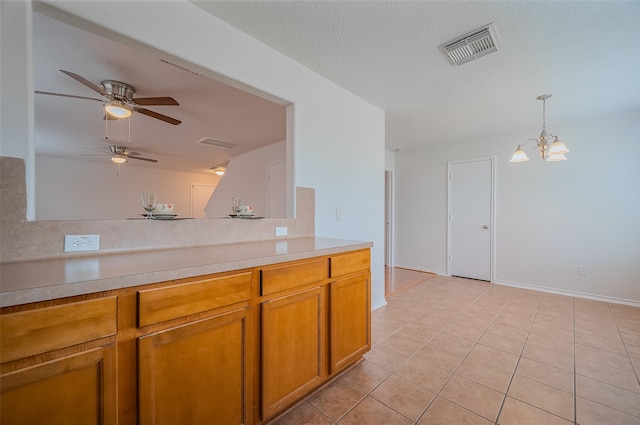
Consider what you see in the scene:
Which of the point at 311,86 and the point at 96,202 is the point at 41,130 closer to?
the point at 96,202

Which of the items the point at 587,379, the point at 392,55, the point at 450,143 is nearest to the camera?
the point at 587,379

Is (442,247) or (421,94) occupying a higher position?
(421,94)

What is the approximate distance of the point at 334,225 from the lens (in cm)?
255

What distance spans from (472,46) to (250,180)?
13.3 feet

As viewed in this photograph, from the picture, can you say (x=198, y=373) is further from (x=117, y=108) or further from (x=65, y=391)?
(x=117, y=108)

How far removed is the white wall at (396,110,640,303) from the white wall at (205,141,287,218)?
125 inches

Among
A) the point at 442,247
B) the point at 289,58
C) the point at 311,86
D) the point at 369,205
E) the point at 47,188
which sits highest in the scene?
the point at 289,58

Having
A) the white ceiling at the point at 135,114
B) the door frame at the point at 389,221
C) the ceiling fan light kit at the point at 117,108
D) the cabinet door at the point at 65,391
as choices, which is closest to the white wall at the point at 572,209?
the door frame at the point at 389,221

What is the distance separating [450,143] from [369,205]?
8.47 ft

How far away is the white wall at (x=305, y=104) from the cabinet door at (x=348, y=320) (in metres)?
0.76

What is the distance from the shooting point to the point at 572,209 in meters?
3.46

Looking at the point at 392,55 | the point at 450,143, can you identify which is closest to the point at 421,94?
the point at 392,55

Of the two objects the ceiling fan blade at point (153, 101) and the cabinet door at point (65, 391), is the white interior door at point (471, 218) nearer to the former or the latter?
the ceiling fan blade at point (153, 101)

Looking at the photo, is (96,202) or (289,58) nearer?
(289,58)
